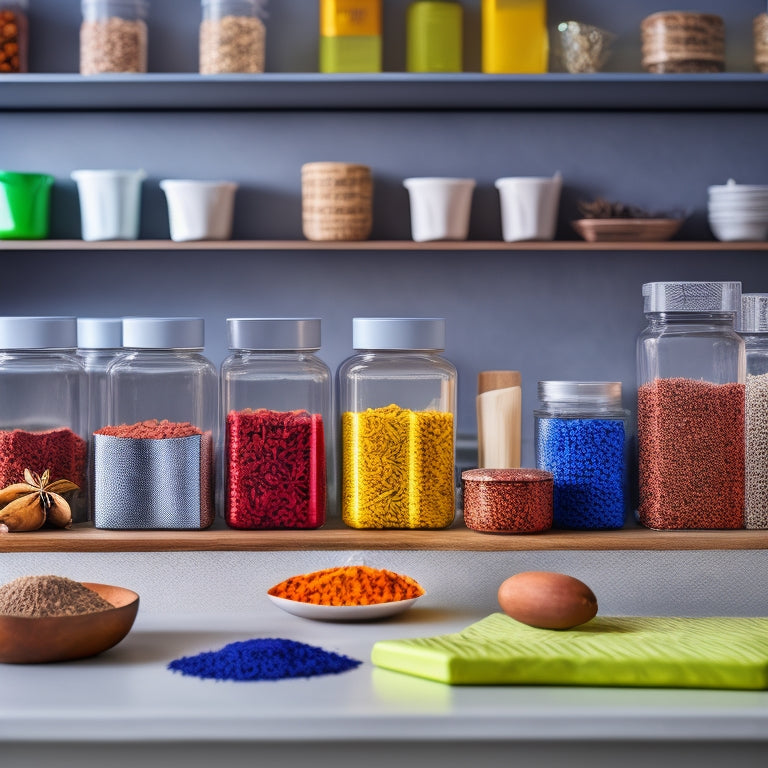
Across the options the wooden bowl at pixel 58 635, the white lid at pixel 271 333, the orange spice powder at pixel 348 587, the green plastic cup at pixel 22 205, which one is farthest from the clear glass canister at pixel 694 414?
the green plastic cup at pixel 22 205

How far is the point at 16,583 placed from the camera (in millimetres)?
1232

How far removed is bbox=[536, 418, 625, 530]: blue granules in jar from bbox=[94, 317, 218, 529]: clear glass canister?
557 mm

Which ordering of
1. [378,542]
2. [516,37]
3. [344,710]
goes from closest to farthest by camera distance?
1. [344,710]
2. [378,542]
3. [516,37]

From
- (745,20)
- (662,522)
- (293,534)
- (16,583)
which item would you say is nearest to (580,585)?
(662,522)

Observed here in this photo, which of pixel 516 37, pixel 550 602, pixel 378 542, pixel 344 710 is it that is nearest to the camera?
pixel 344 710

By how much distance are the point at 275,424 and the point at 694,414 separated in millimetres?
653

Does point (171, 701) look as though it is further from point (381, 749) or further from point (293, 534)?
point (293, 534)

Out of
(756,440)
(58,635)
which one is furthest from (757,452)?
(58,635)

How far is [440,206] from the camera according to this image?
1920mm

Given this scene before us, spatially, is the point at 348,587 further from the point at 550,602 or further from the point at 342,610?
the point at 550,602

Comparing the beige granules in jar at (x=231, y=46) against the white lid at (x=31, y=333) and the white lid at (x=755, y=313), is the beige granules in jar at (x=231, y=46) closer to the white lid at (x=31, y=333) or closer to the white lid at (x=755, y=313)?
the white lid at (x=31, y=333)

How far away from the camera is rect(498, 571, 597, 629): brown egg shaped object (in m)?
1.27

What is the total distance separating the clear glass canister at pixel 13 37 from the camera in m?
1.89

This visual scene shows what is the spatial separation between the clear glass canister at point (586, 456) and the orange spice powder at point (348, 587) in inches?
11.8
